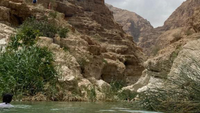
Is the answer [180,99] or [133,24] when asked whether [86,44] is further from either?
[133,24]

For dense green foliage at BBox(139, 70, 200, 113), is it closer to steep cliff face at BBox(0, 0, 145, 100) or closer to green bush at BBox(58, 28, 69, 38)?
steep cliff face at BBox(0, 0, 145, 100)

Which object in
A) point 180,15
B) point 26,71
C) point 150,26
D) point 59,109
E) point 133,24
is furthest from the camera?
point 150,26

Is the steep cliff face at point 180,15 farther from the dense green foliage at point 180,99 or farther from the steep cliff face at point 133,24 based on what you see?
the dense green foliage at point 180,99

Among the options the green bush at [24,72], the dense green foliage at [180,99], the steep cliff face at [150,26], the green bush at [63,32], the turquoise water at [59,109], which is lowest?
the turquoise water at [59,109]

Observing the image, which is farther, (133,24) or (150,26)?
(150,26)

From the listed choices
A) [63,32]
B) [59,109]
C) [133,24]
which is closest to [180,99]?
[59,109]

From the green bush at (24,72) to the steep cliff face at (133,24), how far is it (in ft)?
423

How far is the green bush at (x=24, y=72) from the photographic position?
12031mm

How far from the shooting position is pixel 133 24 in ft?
508

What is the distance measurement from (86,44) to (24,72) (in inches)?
577

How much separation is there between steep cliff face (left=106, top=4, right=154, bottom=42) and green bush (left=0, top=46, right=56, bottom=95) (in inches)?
5081

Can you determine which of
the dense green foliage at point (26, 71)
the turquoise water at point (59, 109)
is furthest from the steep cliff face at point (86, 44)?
the turquoise water at point (59, 109)

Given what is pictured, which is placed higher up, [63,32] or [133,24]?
[133,24]

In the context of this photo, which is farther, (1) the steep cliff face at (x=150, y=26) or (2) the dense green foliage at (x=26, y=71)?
(1) the steep cliff face at (x=150, y=26)
